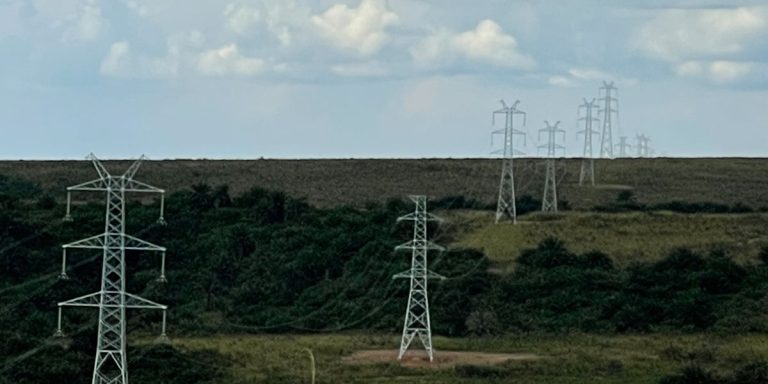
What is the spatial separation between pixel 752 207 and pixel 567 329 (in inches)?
1398

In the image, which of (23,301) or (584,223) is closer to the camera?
(23,301)

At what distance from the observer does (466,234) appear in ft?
309

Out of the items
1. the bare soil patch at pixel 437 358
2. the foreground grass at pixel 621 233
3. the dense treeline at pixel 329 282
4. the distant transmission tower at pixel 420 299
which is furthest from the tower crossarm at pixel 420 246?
the foreground grass at pixel 621 233

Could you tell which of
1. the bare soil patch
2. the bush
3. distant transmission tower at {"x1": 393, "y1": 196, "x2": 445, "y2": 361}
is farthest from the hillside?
the bush

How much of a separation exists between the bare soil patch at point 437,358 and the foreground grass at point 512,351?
0.62 meters

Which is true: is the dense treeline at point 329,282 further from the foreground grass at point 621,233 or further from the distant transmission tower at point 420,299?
the distant transmission tower at point 420,299

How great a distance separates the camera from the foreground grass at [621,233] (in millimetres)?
91875

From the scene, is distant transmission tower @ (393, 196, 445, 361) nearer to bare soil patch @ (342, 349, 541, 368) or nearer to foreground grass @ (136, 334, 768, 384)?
bare soil patch @ (342, 349, 541, 368)

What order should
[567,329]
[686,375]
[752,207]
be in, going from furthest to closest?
[752,207]
[567,329]
[686,375]

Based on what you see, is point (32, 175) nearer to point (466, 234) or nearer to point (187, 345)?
point (466, 234)

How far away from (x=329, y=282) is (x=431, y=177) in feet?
147

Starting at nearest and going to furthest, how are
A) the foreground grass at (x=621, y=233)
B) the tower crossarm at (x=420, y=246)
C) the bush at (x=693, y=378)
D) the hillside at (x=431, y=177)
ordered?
the bush at (x=693, y=378) < the tower crossarm at (x=420, y=246) < the foreground grass at (x=621, y=233) < the hillside at (x=431, y=177)

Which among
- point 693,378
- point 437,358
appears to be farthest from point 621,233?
point 693,378

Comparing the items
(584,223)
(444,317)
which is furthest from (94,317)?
(584,223)
